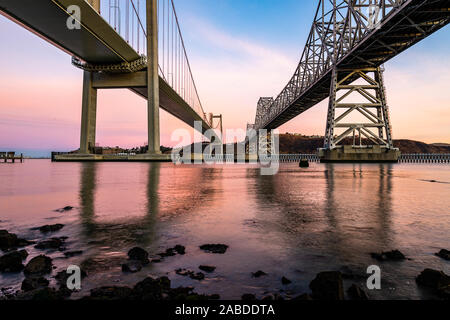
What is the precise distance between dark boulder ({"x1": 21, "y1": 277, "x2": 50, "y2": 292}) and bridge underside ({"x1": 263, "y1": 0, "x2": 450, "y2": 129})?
25.3 m

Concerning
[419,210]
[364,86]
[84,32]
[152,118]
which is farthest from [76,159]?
[419,210]

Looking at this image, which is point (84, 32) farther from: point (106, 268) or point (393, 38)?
point (106, 268)

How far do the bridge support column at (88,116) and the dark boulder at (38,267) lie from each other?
3686 centimetres

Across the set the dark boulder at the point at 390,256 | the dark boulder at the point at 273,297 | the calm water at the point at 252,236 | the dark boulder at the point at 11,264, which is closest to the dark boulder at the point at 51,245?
the calm water at the point at 252,236

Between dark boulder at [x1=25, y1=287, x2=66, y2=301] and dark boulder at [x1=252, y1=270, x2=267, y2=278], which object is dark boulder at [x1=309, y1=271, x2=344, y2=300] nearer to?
dark boulder at [x1=252, y1=270, x2=267, y2=278]

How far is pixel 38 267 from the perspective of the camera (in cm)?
234

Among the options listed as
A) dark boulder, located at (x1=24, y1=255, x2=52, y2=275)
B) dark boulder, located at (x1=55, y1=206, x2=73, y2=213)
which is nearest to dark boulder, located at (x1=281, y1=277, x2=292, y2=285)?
dark boulder, located at (x1=24, y1=255, x2=52, y2=275)

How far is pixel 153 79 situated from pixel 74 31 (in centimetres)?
1011

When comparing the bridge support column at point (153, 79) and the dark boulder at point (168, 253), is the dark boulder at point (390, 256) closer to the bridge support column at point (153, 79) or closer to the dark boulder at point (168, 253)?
the dark boulder at point (168, 253)

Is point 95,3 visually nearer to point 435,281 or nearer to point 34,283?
point 34,283

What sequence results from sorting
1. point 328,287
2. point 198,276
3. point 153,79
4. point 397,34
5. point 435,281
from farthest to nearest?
point 153,79, point 397,34, point 198,276, point 435,281, point 328,287

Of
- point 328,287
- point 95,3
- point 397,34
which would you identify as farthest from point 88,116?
point 328,287

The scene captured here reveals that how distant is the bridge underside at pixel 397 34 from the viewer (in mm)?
19891
